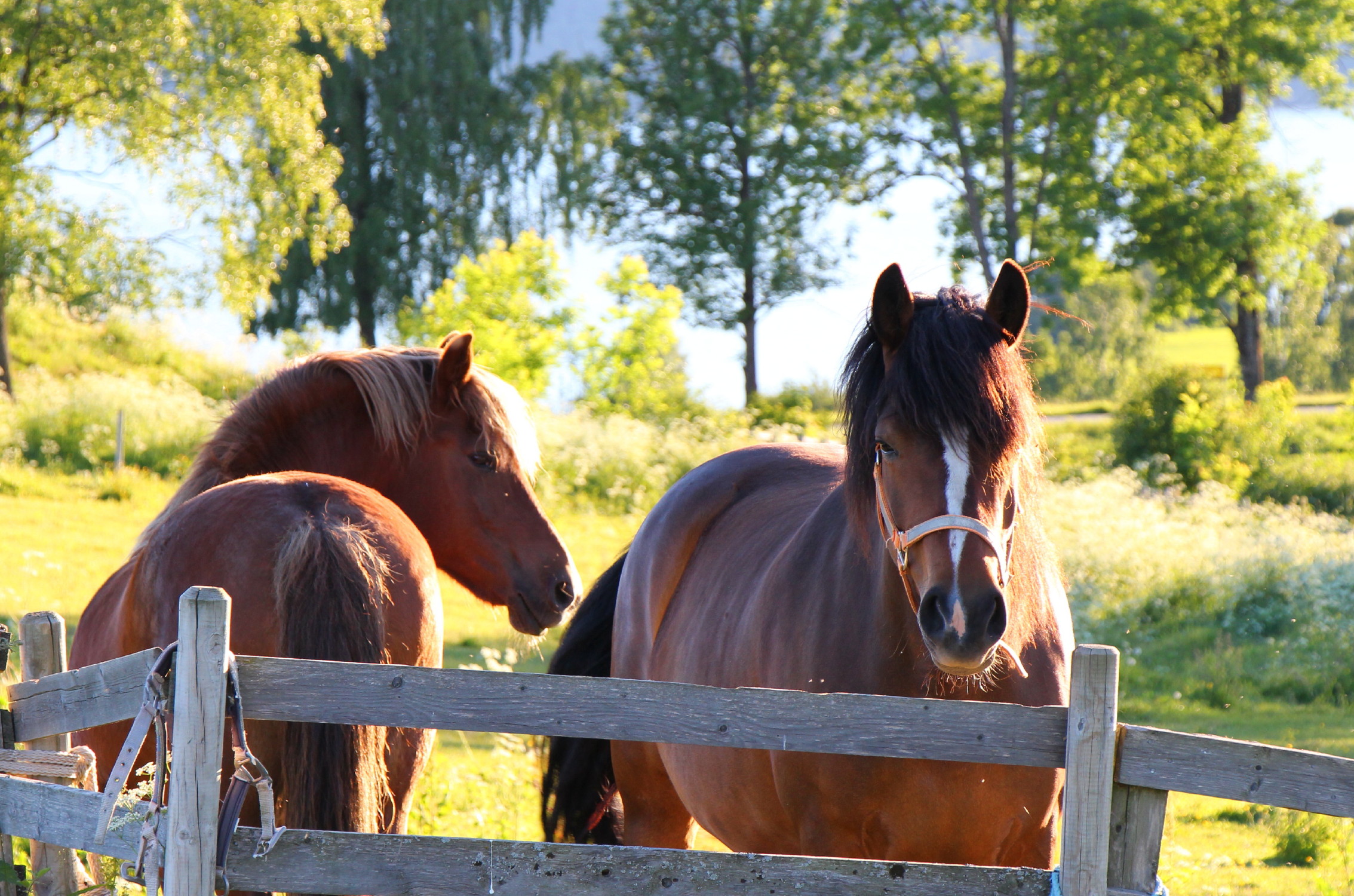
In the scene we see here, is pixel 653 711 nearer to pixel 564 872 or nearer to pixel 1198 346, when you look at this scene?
pixel 564 872

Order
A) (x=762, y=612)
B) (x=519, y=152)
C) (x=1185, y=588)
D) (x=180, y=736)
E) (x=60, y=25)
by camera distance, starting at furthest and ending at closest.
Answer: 1. (x=519, y=152)
2. (x=60, y=25)
3. (x=1185, y=588)
4. (x=762, y=612)
5. (x=180, y=736)

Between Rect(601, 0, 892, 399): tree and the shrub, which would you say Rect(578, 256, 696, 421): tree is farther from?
the shrub

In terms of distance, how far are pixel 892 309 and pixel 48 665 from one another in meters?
2.86

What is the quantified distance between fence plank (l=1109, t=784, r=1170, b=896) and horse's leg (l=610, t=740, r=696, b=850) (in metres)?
1.95

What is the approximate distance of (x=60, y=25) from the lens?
1808cm

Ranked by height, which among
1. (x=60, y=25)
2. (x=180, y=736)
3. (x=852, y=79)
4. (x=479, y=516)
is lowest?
(x=180, y=736)

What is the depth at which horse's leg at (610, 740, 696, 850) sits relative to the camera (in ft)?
13.2

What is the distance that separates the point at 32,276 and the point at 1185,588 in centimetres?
1799

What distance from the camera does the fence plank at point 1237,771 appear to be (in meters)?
2.21

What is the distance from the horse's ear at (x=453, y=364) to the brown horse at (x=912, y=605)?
1351 mm

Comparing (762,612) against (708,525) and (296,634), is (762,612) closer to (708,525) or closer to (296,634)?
(708,525)

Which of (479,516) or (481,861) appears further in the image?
(479,516)

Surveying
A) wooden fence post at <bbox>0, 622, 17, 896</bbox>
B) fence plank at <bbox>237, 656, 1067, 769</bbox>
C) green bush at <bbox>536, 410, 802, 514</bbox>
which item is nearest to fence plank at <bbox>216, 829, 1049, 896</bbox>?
fence plank at <bbox>237, 656, 1067, 769</bbox>

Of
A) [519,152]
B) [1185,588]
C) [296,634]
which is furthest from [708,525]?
[519,152]
